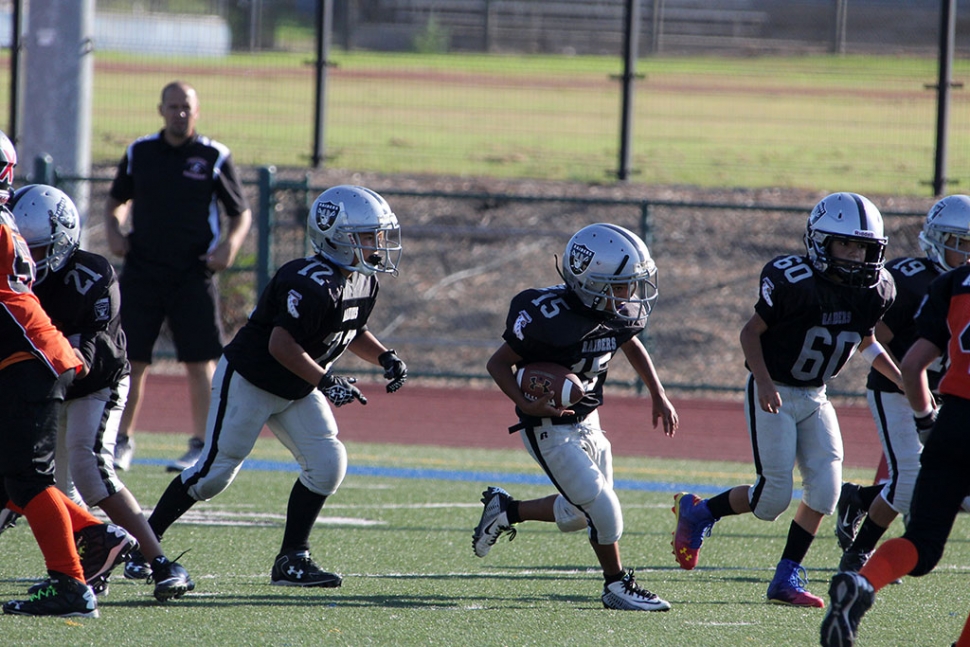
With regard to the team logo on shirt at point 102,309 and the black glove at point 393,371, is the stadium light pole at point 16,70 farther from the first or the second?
the black glove at point 393,371

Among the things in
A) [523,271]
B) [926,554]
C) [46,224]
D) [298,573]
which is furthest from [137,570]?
[523,271]

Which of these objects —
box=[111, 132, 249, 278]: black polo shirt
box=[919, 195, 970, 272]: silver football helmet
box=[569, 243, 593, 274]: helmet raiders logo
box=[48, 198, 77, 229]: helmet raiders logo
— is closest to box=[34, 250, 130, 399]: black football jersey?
box=[48, 198, 77, 229]: helmet raiders logo

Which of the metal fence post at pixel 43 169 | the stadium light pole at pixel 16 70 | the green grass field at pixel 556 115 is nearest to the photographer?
the metal fence post at pixel 43 169

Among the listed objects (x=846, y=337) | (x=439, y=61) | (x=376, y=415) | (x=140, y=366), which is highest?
(x=439, y=61)

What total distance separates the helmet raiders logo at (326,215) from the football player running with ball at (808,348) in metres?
1.66

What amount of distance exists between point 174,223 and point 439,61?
32.1 ft

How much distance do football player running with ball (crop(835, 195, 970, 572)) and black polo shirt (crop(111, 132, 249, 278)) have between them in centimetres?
397

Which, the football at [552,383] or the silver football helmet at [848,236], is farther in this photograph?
the silver football helmet at [848,236]

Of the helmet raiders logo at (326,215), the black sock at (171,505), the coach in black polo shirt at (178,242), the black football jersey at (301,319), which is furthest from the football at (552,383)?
the coach in black polo shirt at (178,242)

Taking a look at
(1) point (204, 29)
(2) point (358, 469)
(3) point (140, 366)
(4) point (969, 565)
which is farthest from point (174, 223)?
(1) point (204, 29)

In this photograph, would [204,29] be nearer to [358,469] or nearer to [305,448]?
[358,469]

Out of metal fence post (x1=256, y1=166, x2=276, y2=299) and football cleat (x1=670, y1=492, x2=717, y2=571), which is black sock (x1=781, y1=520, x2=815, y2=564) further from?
metal fence post (x1=256, y1=166, x2=276, y2=299)

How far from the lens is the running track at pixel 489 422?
9.79 meters

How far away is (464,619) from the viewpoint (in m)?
4.63
